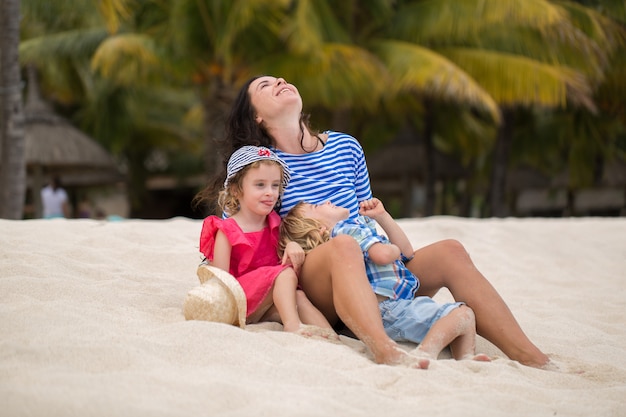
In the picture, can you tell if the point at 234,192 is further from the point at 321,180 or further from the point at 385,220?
the point at 385,220

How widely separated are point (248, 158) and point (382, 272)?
0.75 metres

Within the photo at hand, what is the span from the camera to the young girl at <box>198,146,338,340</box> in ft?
10.6

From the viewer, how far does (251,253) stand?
3.37 metres

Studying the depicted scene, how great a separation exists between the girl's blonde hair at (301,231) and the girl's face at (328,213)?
23 millimetres

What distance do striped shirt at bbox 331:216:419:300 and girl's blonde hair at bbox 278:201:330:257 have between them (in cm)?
7

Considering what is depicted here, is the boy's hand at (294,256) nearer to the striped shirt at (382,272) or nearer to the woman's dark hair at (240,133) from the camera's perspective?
the striped shirt at (382,272)

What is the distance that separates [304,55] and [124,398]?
10.3 meters

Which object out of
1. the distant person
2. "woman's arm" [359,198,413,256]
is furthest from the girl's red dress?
the distant person

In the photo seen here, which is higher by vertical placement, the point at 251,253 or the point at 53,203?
the point at 251,253

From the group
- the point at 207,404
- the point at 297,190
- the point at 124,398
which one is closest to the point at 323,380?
the point at 207,404

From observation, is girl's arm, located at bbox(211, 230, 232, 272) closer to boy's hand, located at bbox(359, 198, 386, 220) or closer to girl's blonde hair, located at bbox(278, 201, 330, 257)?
girl's blonde hair, located at bbox(278, 201, 330, 257)

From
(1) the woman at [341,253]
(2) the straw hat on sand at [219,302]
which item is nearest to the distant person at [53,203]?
(1) the woman at [341,253]

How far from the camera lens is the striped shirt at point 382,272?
3209 millimetres

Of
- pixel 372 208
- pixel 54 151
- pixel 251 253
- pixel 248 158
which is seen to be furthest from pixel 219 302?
pixel 54 151
